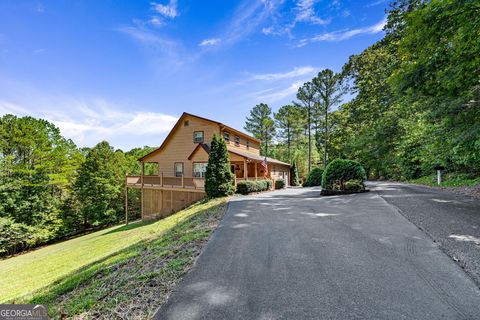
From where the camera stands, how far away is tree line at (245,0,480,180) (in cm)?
592

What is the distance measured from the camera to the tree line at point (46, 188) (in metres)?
16.7

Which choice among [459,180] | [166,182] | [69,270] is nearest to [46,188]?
[166,182]

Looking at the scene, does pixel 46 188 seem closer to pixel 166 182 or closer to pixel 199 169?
pixel 166 182

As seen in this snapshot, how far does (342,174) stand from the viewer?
11.3 m

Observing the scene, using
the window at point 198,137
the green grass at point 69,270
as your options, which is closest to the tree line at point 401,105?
the green grass at point 69,270

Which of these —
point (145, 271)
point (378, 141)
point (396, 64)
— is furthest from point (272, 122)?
point (145, 271)

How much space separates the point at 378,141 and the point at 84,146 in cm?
4823

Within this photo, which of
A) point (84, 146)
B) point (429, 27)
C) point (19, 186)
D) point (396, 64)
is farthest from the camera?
point (84, 146)

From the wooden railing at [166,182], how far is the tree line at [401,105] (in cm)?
1234

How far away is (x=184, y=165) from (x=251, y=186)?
720 cm

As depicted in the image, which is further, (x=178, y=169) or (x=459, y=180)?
(x=178, y=169)

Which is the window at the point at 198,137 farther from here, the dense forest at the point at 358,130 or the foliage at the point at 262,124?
the foliage at the point at 262,124

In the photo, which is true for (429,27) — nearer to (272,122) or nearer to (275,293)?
(275,293)

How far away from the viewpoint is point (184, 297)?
8.61 ft
